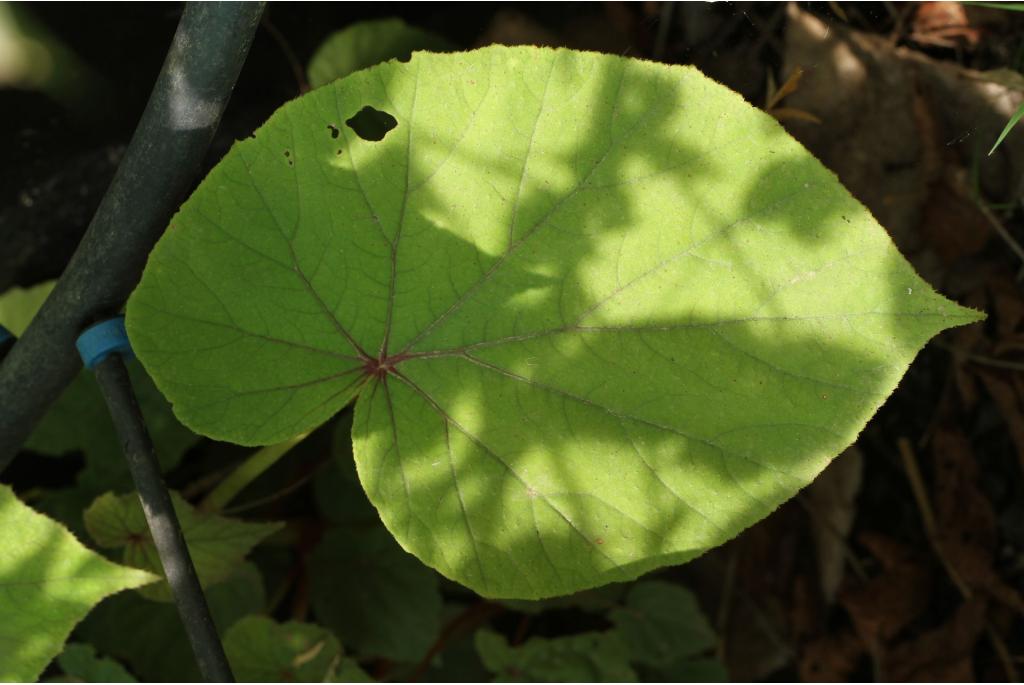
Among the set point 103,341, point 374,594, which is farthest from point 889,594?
point 103,341

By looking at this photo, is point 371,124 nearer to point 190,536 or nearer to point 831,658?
point 190,536

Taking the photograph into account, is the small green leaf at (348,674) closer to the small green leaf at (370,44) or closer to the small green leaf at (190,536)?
the small green leaf at (190,536)

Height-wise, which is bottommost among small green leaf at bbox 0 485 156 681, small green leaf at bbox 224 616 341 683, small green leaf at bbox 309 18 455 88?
small green leaf at bbox 224 616 341 683

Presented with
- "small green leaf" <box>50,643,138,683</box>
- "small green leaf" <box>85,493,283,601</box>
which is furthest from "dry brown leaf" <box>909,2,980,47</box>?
"small green leaf" <box>50,643,138,683</box>

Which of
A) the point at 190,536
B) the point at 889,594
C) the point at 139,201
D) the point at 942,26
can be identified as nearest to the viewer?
the point at 139,201

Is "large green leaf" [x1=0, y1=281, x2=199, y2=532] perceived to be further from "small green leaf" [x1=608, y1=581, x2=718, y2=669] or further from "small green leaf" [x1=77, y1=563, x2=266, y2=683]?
"small green leaf" [x1=608, y1=581, x2=718, y2=669]

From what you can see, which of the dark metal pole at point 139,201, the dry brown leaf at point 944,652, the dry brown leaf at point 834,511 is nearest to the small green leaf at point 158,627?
the dark metal pole at point 139,201
